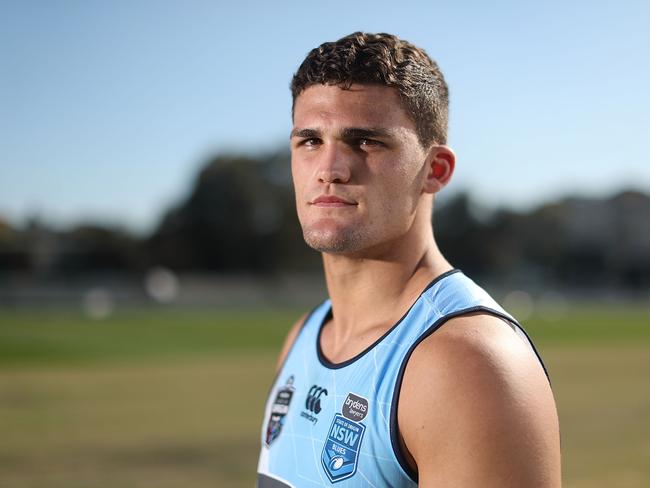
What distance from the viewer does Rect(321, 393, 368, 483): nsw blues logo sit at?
95.9 inches

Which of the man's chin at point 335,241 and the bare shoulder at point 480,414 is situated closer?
the bare shoulder at point 480,414

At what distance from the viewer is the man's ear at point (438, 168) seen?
2.81 meters

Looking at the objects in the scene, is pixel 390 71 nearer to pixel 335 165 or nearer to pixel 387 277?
pixel 335 165

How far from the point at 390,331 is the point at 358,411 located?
31 centimetres

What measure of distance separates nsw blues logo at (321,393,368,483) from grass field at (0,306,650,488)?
20.9 feet

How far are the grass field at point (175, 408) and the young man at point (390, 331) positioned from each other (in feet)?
20.3

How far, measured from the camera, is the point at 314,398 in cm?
285

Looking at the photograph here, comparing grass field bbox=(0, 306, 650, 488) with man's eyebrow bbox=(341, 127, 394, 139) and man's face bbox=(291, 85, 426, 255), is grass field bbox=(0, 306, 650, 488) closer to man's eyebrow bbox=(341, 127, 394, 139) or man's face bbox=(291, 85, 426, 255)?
man's face bbox=(291, 85, 426, 255)

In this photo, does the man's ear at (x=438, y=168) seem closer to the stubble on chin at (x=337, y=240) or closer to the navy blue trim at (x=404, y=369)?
the stubble on chin at (x=337, y=240)

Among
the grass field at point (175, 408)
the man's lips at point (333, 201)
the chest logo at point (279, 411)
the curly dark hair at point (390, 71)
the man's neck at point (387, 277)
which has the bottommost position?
the grass field at point (175, 408)

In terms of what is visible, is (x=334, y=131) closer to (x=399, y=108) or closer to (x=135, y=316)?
(x=399, y=108)

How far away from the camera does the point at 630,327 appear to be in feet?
129

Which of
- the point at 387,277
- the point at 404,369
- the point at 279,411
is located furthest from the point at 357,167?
the point at 279,411

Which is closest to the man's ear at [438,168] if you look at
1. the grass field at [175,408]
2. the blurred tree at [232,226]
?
the grass field at [175,408]
